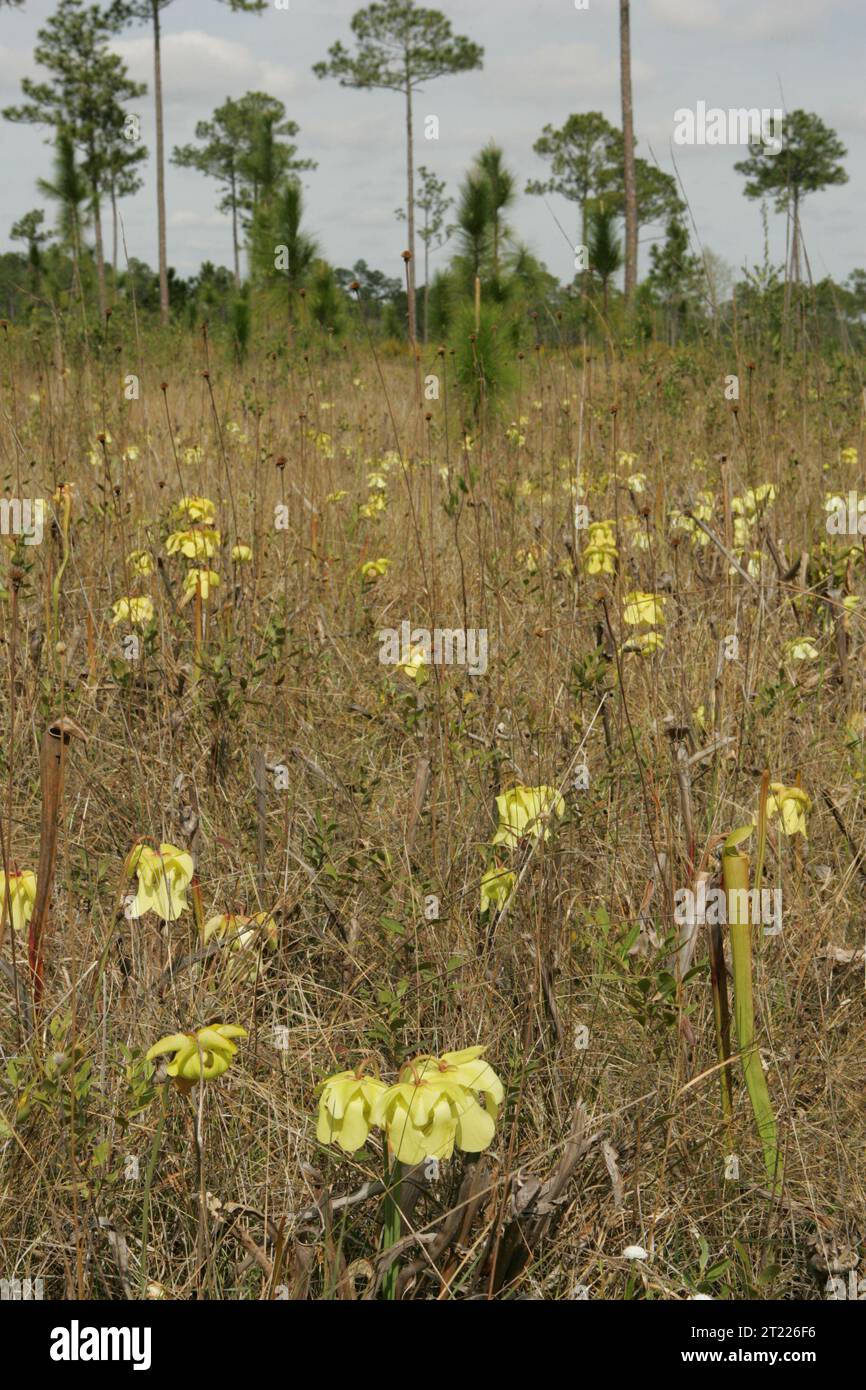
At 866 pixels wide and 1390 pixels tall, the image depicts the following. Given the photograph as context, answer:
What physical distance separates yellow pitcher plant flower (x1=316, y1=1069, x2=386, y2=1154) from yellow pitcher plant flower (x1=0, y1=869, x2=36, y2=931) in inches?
20.9

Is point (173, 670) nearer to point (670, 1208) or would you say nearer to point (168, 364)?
point (670, 1208)

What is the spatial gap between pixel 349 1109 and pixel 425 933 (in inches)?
24.5

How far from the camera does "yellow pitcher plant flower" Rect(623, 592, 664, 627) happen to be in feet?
6.64

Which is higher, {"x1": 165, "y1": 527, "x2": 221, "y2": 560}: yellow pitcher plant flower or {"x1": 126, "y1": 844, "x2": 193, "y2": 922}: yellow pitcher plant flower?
{"x1": 165, "y1": 527, "x2": 221, "y2": 560}: yellow pitcher plant flower

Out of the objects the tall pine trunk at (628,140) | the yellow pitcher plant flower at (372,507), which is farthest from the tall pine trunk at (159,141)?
the yellow pitcher plant flower at (372,507)

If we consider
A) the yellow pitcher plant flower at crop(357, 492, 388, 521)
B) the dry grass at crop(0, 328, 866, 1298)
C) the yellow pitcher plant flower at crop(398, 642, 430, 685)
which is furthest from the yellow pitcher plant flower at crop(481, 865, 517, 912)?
the yellow pitcher plant flower at crop(357, 492, 388, 521)

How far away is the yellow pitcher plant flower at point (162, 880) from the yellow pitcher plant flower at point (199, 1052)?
247 millimetres

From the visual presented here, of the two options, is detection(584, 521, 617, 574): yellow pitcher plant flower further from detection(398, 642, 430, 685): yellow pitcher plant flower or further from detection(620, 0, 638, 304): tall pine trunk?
detection(620, 0, 638, 304): tall pine trunk

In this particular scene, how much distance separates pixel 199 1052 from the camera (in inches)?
36.9

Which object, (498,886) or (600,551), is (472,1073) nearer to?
(498,886)

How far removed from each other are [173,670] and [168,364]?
17.4 feet

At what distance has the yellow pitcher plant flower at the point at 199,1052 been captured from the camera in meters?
0.94

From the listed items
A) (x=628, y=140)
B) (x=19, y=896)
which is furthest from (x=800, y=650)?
(x=628, y=140)
